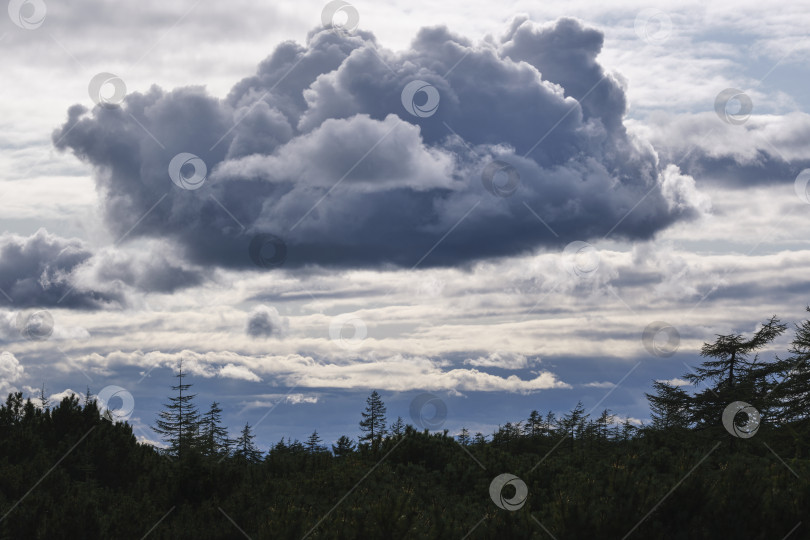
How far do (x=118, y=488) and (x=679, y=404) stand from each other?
3687 cm

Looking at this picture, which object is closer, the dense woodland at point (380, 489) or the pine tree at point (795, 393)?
the dense woodland at point (380, 489)

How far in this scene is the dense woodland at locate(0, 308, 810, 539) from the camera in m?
15.4

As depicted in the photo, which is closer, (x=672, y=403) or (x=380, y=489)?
(x=380, y=489)

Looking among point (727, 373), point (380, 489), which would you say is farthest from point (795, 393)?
point (380, 489)

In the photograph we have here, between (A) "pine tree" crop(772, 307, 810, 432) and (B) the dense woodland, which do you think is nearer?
(B) the dense woodland

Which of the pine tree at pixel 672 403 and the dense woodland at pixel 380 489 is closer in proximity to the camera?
the dense woodland at pixel 380 489

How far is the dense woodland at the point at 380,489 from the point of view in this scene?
1545cm

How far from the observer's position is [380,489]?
19609 mm

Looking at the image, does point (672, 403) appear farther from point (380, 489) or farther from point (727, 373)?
point (380, 489)

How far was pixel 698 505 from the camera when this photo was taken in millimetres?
16453

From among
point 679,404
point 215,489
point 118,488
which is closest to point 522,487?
point 215,489

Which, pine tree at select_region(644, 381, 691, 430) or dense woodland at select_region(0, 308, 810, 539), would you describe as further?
pine tree at select_region(644, 381, 691, 430)

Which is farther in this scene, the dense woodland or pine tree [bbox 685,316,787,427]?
pine tree [bbox 685,316,787,427]

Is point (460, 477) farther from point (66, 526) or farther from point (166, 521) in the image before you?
point (66, 526)
